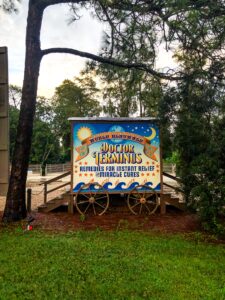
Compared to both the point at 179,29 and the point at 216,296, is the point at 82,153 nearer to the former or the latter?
the point at 179,29

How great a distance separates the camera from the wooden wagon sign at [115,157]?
9.93m

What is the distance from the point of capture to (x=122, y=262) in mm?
5395

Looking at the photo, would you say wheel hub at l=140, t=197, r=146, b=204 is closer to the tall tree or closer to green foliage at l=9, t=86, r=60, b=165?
the tall tree

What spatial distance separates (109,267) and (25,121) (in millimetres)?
5221

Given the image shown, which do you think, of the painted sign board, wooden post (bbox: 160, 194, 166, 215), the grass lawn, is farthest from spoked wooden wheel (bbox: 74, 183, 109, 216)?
the grass lawn

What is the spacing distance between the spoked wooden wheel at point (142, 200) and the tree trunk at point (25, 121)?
3101 mm

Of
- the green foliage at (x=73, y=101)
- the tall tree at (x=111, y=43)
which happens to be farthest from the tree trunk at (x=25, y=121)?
the green foliage at (x=73, y=101)

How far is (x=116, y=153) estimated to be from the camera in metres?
10.0

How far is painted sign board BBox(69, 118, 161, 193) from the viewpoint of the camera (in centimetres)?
994

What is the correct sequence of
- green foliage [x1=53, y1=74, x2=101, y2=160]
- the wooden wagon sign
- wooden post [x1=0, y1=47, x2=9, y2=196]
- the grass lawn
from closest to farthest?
the grass lawn, wooden post [x1=0, y1=47, x2=9, y2=196], the wooden wagon sign, green foliage [x1=53, y1=74, x2=101, y2=160]

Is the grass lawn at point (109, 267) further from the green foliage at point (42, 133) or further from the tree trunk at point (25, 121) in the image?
the green foliage at point (42, 133)

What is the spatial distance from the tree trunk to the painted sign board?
4.69ft

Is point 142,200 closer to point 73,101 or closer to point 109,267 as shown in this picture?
point 109,267

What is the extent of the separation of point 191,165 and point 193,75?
1.96 meters
